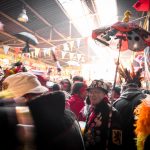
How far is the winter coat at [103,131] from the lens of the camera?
8.40 ft

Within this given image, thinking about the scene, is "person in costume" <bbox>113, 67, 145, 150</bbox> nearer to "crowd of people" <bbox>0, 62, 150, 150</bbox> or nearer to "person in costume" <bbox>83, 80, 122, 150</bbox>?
"crowd of people" <bbox>0, 62, 150, 150</bbox>

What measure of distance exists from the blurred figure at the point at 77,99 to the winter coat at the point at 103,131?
4.64 feet

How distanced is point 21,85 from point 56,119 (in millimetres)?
787

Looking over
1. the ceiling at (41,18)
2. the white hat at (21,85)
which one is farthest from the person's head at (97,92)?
the ceiling at (41,18)

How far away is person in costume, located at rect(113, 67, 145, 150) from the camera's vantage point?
118 inches

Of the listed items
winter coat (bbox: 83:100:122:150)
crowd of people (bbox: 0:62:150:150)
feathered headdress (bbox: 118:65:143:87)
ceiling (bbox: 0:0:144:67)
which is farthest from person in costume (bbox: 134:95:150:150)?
ceiling (bbox: 0:0:144:67)

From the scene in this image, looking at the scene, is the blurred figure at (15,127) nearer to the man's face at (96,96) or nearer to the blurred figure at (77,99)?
the man's face at (96,96)

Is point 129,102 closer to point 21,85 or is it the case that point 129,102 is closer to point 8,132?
point 21,85

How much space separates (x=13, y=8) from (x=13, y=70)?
5.66m

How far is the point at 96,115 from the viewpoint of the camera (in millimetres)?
2734

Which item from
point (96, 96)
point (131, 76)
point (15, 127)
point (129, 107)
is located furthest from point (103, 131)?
point (131, 76)

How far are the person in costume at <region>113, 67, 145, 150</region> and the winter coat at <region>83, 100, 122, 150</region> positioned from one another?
32 centimetres

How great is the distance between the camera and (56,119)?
1.69 metres

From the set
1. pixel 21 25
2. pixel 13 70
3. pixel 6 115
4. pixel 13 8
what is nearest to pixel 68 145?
pixel 6 115
